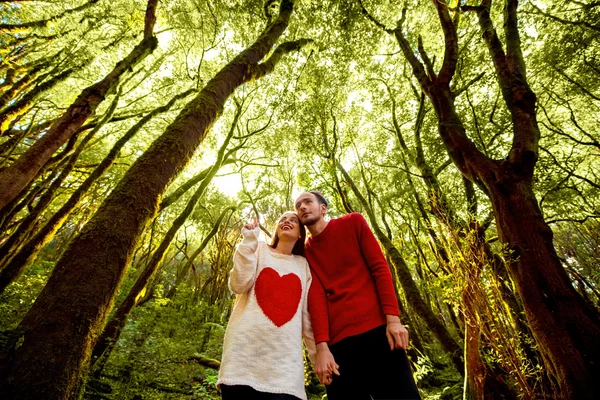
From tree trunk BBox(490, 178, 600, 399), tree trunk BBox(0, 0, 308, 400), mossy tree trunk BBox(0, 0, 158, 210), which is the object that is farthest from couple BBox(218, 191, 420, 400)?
mossy tree trunk BBox(0, 0, 158, 210)

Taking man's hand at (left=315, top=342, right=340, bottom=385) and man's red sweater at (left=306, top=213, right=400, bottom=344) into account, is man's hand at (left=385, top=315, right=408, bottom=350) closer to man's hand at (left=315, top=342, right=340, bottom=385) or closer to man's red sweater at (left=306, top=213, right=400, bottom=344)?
man's red sweater at (left=306, top=213, right=400, bottom=344)

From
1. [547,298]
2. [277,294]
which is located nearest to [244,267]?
[277,294]

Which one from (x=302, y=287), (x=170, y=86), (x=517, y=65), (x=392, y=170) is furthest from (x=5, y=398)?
(x=392, y=170)

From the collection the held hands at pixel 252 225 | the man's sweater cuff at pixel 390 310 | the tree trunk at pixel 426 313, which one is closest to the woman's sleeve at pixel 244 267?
the held hands at pixel 252 225

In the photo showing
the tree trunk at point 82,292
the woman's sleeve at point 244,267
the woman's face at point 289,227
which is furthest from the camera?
the woman's face at point 289,227

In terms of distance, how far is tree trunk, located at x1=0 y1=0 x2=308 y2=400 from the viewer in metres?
1.16

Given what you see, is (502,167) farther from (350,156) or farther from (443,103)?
(350,156)

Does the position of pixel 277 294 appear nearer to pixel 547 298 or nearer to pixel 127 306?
pixel 547 298

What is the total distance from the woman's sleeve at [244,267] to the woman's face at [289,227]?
33 centimetres

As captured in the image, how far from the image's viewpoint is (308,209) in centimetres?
236

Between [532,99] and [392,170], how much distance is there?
30.2 feet

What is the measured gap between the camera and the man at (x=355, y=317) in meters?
1.71

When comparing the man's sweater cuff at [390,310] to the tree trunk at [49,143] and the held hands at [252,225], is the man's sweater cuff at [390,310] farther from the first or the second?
the tree trunk at [49,143]

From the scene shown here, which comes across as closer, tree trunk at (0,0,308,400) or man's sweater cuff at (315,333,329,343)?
tree trunk at (0,0,308,400)
